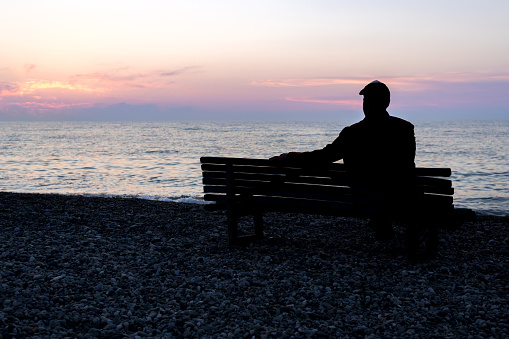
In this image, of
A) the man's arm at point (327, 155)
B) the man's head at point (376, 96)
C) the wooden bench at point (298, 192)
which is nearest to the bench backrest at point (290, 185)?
the wooden bench at point (298, 192)

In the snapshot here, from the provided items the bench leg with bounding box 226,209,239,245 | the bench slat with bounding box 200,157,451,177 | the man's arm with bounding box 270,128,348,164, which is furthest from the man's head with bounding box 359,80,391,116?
the bench leg with bounding box 226,209,239,245

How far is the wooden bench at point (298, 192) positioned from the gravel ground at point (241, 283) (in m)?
0.63

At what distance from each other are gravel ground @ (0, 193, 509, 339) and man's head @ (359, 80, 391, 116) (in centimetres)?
210

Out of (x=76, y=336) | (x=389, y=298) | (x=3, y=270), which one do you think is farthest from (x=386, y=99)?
(x=3, y=270)

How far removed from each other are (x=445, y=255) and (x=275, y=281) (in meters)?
2.83

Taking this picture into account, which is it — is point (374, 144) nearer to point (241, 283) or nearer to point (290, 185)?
point (290, 185)

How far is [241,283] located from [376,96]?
319 cm

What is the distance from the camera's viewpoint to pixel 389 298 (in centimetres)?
504

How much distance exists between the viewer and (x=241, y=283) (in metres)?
5.46

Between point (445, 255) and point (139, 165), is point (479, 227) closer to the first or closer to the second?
point (445, 255)

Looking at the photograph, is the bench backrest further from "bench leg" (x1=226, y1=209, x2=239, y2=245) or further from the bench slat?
"bench leg" (x1=226, y1=209, x2=239, y2=245)

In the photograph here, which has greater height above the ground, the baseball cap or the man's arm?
the baseball cap

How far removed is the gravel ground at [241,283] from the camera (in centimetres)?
432

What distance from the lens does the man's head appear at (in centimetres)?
657
